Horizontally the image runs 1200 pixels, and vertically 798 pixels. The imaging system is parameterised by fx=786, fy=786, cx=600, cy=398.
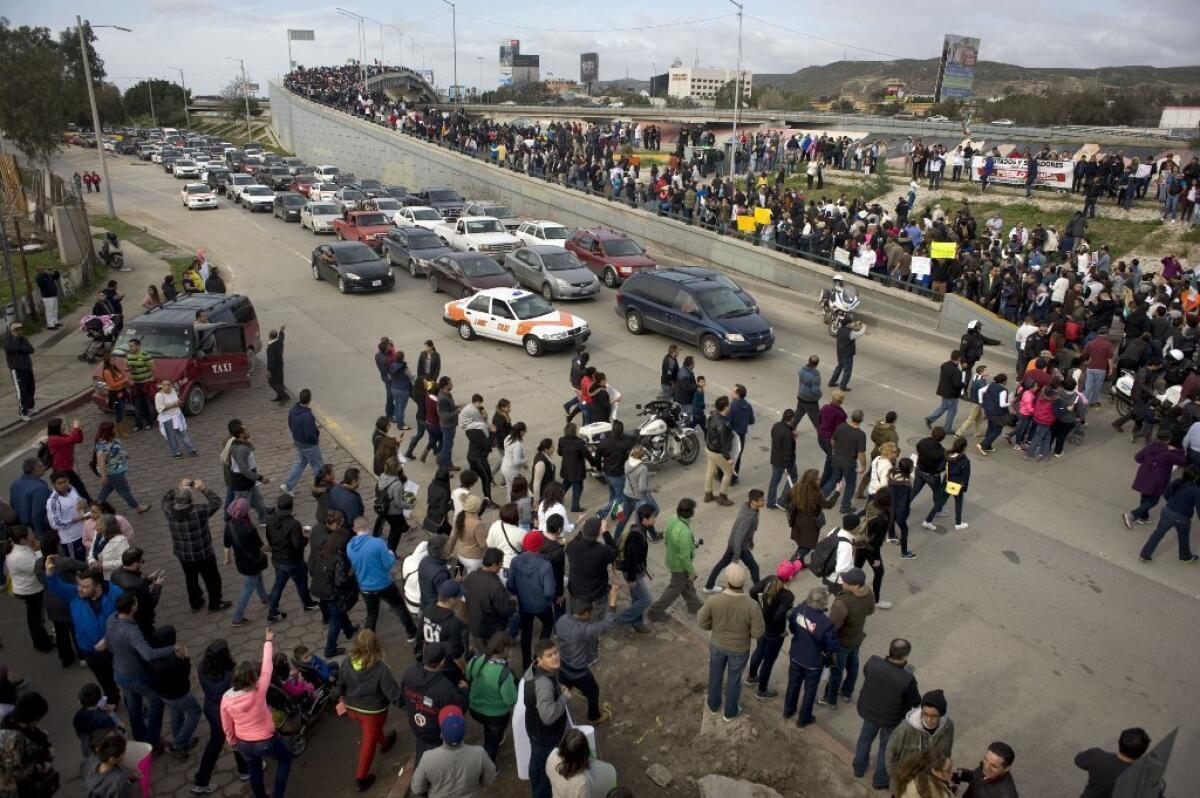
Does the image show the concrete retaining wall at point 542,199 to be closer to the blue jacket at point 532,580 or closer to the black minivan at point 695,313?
the black minivan at point 695,313

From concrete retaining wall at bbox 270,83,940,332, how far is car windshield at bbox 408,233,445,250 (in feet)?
26.6

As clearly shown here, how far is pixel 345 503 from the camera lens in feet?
28.5

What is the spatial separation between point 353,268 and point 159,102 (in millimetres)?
126788

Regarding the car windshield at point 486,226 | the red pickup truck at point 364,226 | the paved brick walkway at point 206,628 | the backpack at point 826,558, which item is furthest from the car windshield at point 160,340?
the red pickup truck at point 364,226

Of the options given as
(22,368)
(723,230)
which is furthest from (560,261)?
(22,368)

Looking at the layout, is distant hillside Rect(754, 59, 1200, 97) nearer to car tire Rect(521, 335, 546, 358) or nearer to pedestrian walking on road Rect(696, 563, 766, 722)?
car tire Rect(521, 335, 546, 358)


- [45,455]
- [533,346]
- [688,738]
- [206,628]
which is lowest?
[206,628]

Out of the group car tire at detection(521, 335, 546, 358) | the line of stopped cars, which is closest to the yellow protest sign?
the line of stopped cars

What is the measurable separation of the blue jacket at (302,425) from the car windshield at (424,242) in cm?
1569

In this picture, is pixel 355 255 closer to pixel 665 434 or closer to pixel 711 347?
pixel 711 347

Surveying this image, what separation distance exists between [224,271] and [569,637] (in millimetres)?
25568

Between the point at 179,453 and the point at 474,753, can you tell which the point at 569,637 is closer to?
the point at 474,753

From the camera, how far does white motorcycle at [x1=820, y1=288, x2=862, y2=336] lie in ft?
65.3

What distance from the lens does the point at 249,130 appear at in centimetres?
9862
